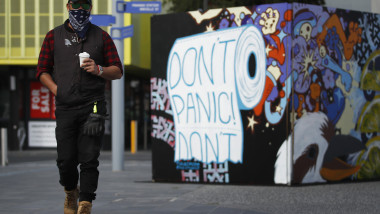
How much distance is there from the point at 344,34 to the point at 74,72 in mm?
5604

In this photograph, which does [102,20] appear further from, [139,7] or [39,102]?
[39,102]

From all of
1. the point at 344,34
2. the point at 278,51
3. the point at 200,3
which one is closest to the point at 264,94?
the point at 278,51

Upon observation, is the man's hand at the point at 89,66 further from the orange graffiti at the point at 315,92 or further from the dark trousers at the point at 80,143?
the orange graffiti at the point at 315,92

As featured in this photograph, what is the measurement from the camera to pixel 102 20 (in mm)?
12312

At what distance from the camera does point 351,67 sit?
396 inches

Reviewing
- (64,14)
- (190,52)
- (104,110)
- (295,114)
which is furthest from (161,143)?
(64,14)

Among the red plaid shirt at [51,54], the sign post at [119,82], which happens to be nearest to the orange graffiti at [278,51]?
the sign post at [119,82]

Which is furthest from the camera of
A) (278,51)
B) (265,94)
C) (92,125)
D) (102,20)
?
(102,20)

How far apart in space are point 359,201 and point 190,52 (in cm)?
333

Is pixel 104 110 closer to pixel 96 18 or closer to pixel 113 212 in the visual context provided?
pixel 113 212

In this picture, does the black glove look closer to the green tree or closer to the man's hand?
the man's hand

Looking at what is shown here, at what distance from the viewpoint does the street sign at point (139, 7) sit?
40.7 feet


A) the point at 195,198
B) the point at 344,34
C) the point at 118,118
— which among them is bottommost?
the point at 195,198

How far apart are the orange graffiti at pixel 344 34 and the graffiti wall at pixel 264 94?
0.01 m
